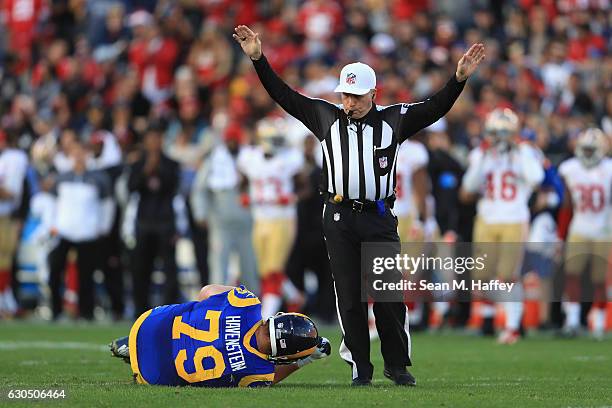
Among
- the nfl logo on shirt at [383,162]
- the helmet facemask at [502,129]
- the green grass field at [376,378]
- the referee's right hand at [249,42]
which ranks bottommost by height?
the green grass field at [376,378]

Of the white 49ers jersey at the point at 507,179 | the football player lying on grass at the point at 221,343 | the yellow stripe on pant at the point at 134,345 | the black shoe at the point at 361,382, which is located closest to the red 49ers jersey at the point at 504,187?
the white 49ers jersey at the point at 507,179

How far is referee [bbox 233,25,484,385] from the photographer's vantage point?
910 cm

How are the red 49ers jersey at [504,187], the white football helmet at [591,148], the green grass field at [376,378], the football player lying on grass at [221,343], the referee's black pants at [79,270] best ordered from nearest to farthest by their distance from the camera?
the green grass field at [376,378] → the football player lying on grass at [221,343] → the red 49ers jersey at [504,187] → the white football helmet at [591,148] → the referee's black pants at [79,270]

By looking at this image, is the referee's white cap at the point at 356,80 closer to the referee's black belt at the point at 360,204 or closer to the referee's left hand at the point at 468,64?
the referee's left hand at the point at 468,64

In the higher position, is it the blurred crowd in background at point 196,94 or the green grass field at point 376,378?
the blurred crowd in background at point 196,94

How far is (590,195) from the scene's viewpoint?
1570 centimetres

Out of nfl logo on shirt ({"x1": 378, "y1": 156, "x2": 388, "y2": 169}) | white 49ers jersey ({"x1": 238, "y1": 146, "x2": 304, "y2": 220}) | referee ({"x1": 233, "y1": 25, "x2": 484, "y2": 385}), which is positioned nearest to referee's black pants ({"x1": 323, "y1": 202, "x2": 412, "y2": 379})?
referee ({"x1": 233, "y1": 25, "x2": 484, "y2": 385})

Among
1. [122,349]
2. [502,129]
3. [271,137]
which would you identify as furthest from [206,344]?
[271,137]

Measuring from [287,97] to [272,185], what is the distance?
7.10 metres

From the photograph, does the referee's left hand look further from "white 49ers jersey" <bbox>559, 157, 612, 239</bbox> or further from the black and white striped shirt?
"white 49ers jersey" <bbox>559, 157, 612, 239</bbox>

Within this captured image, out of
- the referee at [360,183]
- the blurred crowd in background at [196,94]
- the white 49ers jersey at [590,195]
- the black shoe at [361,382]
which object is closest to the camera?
the referee at [360,183]

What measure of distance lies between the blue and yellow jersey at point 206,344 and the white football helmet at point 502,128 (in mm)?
6647

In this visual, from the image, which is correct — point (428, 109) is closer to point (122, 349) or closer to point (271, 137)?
point (122, 349)

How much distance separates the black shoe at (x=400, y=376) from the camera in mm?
9211
